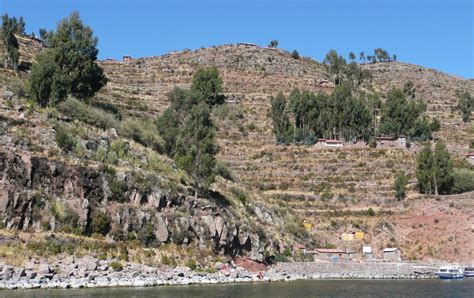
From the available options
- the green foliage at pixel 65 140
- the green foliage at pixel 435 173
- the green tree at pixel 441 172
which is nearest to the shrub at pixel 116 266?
the green foliage at pixel 65 140

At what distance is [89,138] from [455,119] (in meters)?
93.6

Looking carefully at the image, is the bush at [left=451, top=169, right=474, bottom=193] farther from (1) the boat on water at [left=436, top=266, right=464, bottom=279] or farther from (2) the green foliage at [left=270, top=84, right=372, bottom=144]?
(2) the green foliage at [left=270, top=84, right=372, bottom=144]

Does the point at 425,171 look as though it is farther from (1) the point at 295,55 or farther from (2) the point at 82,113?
(1) the point at 295,55

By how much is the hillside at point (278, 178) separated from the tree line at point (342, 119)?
3874mm

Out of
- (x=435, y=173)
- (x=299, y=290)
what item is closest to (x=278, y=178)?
(x=435, y=173)

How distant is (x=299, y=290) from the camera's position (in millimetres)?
48719

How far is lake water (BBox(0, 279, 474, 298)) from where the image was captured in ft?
134

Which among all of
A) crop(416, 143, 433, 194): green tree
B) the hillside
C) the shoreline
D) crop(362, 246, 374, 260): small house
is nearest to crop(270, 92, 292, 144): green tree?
the hillside

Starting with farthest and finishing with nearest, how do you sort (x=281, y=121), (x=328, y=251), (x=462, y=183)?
1. (x=281, y=121)
2. (x=462, y=183)
3. (x=328, y=251)

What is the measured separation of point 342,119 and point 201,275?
57273mm

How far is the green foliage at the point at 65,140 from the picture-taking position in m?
56.9

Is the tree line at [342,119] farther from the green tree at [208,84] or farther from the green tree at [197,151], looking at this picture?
the green tree at [197,151]

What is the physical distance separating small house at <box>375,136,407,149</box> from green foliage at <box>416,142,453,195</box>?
14.9 m

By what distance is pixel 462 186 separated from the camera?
3339 inches
